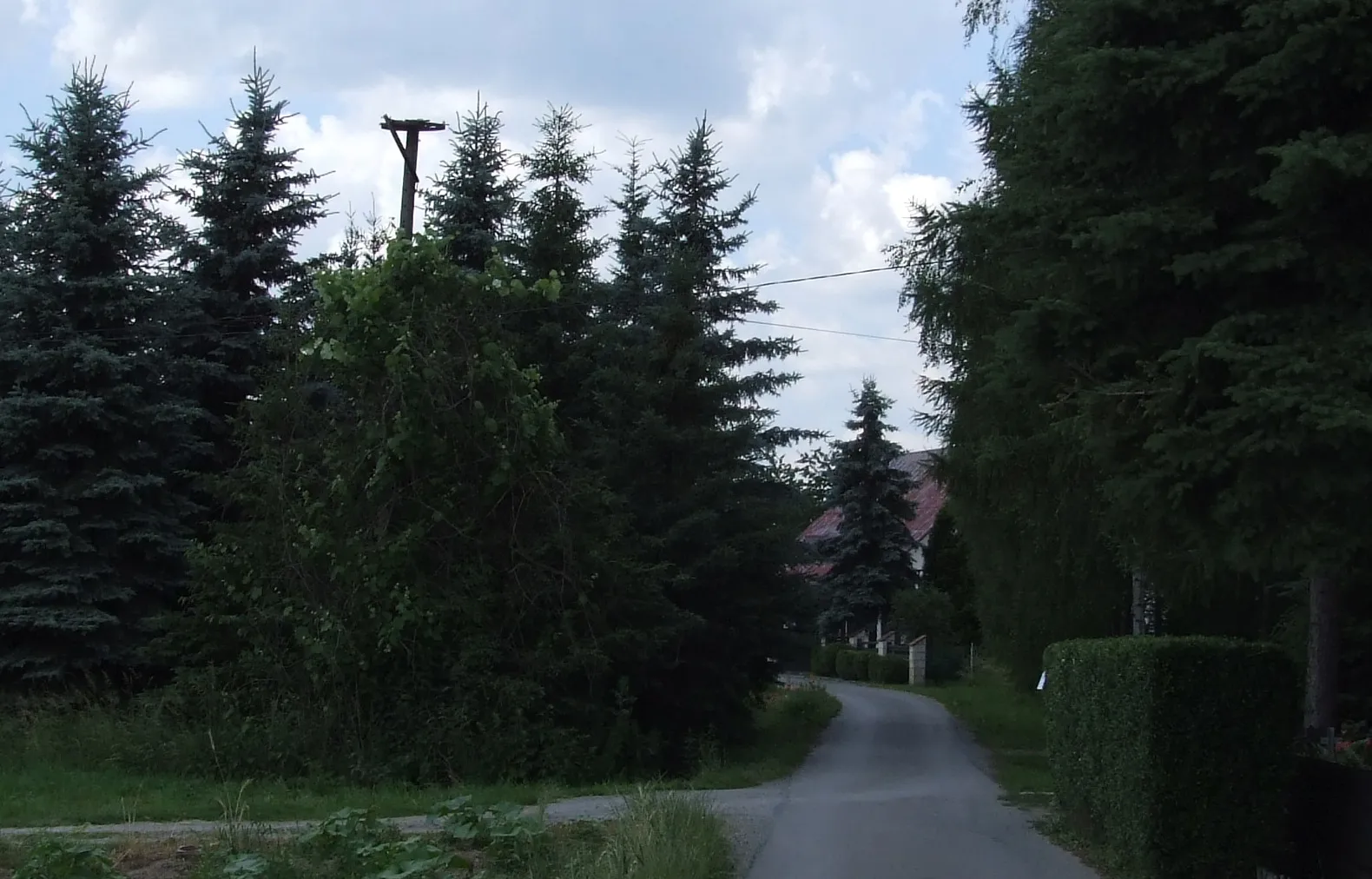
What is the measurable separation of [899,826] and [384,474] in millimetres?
7740

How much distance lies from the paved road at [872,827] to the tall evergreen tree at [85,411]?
8.77 metres

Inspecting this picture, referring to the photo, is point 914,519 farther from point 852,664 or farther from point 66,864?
point 66,864

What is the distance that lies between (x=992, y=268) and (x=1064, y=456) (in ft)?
8.19

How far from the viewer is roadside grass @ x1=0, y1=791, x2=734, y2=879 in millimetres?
8320

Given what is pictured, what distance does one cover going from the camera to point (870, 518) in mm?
54844

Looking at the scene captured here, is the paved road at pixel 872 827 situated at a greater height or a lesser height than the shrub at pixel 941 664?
lesser

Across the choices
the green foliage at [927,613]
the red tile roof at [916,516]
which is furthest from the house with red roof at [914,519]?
the green foliage at [927,613]

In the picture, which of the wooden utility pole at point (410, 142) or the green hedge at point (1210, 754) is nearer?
the green hedge at point (1210, 754)

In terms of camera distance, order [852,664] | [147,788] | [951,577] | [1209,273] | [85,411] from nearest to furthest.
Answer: [1209,273], [147,788], [85,411], [852,664], [951,577]

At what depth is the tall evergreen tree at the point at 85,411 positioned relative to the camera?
19.0 metres

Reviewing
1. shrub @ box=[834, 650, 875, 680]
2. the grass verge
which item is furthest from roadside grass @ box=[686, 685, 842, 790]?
shrub @ box=[834, 650, 875, 680]

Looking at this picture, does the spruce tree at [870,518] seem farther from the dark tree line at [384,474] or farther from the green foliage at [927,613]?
the dark tree line at [384,474]

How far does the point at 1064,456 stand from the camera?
15984 mm

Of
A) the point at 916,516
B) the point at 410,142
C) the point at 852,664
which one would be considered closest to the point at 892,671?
the point at 852,664
